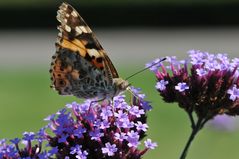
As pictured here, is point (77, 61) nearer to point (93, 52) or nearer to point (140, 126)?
point (93, 52)

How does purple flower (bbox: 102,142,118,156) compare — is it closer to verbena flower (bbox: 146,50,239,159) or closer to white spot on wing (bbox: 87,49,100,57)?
verbena flower (bbox: 146,50,239,159)

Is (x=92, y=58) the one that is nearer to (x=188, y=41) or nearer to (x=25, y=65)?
(x=25, y=65)

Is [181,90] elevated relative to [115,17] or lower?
elevated

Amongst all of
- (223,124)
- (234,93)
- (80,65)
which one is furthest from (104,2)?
(234,93)

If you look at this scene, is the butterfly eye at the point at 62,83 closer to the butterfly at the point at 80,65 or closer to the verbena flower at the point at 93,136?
the butterfly at the point at 80,65

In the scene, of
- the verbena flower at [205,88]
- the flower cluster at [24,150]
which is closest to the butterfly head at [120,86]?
the verbena flower at [205,88]

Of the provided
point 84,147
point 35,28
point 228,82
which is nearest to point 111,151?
point 84,147

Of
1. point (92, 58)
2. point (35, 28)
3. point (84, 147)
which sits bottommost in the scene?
point (35, 28)
